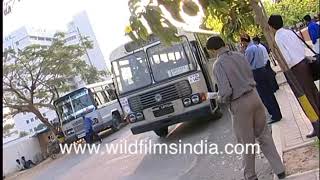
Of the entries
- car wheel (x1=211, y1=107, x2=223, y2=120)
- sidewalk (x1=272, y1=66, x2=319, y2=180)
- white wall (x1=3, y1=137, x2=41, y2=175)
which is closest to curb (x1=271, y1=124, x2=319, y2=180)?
sidewalk (x1=272, y1=66, x2=319, y2=180)

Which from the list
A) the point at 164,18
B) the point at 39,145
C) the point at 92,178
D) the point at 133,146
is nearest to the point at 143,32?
the point at 164,18

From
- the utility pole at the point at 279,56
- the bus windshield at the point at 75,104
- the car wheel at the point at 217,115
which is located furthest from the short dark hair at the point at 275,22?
the bus windshield at the point at 75,104

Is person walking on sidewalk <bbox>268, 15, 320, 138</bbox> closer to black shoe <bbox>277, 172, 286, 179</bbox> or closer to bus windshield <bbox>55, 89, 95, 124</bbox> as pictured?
black shoe <bbox>277, 172, 286, 179</bbox>

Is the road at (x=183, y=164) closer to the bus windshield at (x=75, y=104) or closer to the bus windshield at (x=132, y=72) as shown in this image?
the bus windshield at (x=132, y=72)

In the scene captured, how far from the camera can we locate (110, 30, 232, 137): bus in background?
12664 millimetres

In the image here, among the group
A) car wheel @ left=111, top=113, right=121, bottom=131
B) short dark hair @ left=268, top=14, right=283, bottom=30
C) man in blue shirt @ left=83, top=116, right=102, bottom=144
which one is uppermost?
short dark hair @ left=268, top=14, right=283, bottom=30

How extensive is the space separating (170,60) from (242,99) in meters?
7.23

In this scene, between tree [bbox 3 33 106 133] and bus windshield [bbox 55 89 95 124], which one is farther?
tree [bbox 3 33 106 133]

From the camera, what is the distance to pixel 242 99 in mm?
5742

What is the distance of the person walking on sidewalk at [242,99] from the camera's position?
18.7 ft

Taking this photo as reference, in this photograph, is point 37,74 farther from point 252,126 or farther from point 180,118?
point 252,126

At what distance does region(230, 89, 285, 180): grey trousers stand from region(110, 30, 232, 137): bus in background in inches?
262

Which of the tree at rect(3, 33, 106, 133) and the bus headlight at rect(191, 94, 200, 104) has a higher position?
the tree at rect(3, 33, 106, 133)

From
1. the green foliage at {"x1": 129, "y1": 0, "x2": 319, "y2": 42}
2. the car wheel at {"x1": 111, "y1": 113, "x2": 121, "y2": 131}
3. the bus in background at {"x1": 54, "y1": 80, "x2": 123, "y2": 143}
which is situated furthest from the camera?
the car wheel at {"x1": 111, "y1": 113, "x2": 121, "y2": 131}
